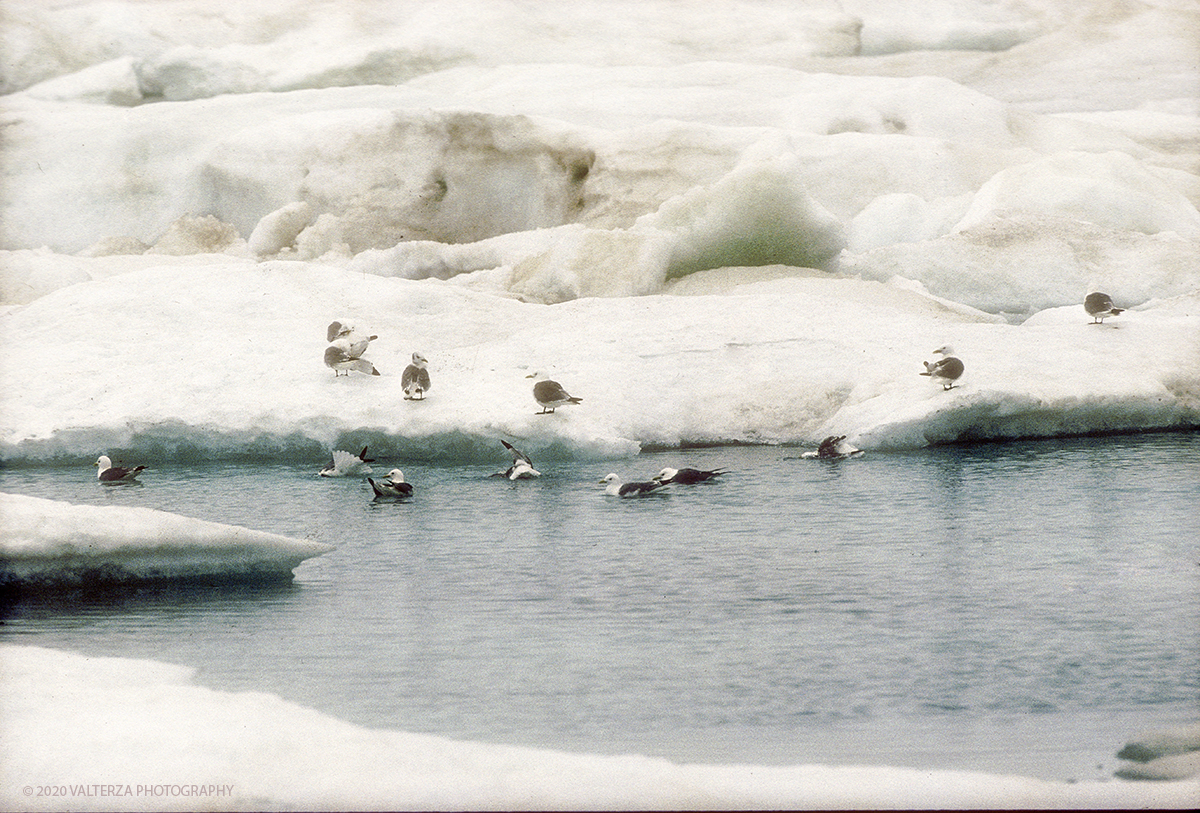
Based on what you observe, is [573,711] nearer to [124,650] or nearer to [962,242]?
[124,650]

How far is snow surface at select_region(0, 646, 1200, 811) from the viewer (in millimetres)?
3523

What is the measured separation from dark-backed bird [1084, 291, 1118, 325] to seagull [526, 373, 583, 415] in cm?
441

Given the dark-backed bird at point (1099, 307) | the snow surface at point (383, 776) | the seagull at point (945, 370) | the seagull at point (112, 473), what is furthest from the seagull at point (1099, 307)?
the seagull at point (112, 473)

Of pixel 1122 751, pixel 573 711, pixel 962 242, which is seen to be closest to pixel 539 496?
pixel 573 711

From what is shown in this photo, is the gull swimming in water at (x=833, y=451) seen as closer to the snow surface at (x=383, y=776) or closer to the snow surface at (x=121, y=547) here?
the snow surface at (x=121, y=547)

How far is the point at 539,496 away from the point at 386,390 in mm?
1990

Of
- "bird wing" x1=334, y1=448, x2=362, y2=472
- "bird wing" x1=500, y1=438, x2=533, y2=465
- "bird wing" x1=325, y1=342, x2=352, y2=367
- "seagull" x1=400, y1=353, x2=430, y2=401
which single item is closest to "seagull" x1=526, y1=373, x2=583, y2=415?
"bird wing" x1=500, y1=438, x2=533, y2=465

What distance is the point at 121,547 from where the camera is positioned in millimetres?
5457

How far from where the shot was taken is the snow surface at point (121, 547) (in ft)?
17.5

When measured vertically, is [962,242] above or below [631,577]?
above

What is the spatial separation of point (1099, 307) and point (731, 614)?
20.7ft

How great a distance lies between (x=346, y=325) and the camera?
9789 mm

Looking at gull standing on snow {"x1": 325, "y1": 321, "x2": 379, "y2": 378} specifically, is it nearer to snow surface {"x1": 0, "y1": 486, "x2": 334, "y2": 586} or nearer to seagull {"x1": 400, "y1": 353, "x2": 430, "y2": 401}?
seagull {"x1": 400, "y1": 353, "x2": 430, "y2": 401}

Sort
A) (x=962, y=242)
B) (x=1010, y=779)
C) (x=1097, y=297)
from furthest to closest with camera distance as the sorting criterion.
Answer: (x=962, y=242)
(x=1097, y=297)
(x=1010, y=779)
